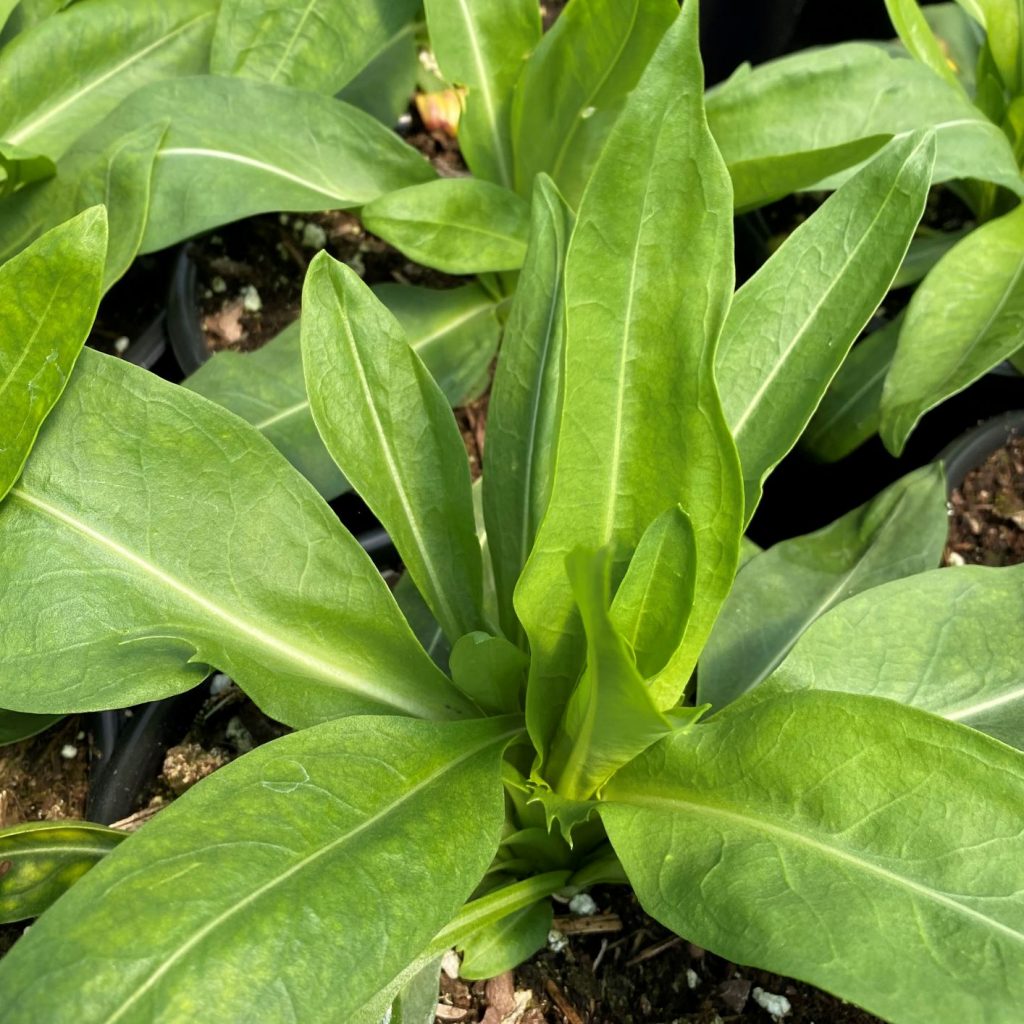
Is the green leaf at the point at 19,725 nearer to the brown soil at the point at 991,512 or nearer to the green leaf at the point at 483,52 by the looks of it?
the green leaf at the point at 483,52

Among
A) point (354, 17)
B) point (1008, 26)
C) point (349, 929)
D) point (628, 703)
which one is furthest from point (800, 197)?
point (349, 929)

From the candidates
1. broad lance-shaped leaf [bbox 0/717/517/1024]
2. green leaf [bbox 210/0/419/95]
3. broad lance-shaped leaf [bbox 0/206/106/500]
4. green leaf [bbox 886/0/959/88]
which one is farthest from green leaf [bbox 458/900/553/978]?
green leaf [bbox 886/0/959/88]

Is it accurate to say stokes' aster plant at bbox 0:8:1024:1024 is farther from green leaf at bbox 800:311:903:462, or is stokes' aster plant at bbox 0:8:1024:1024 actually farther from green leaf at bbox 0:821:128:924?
green leaf at bbox 800:311:903:462

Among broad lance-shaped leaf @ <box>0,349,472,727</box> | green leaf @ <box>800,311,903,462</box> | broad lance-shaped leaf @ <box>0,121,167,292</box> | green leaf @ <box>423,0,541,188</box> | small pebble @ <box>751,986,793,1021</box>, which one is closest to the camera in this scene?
broad lance-shaped leaf @ <box>0,349,472,727</box>

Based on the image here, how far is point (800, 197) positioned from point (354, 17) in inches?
27.6

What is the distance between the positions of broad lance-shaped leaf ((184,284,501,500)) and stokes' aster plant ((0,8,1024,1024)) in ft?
0.82

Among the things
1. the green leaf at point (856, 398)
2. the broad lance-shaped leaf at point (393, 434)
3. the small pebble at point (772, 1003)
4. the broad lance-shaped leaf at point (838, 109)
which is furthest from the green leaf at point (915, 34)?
the small pebble at point (772, 1003)

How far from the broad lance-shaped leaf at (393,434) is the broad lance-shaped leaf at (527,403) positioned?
3cm

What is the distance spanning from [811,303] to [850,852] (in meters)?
0.42

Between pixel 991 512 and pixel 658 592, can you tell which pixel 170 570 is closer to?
pixel 658 592

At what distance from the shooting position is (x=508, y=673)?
0.85 metres

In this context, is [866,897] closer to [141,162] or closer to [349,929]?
[349,929]

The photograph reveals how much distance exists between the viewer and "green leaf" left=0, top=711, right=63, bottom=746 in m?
1.04

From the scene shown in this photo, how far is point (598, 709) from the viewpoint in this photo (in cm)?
67
